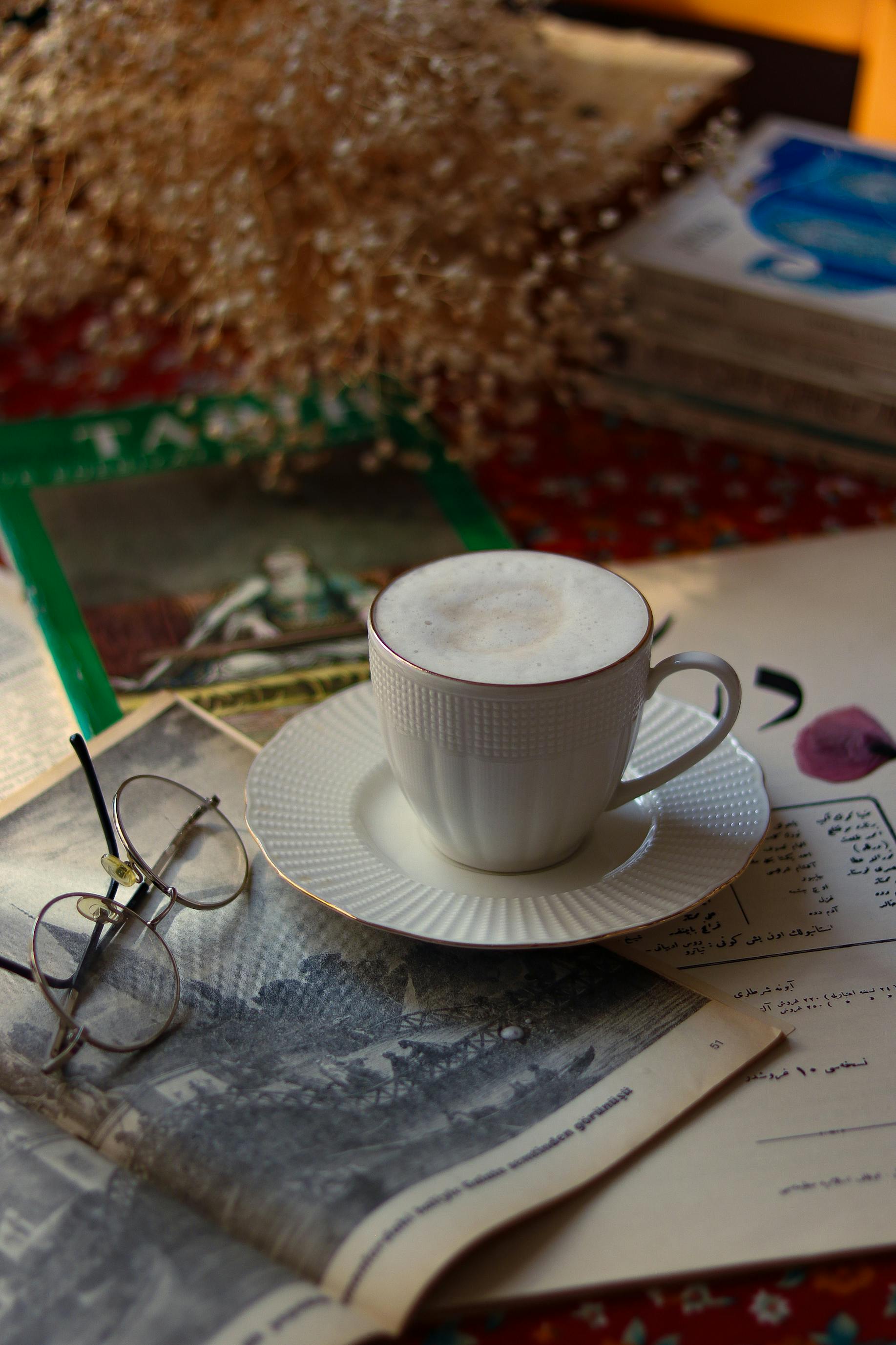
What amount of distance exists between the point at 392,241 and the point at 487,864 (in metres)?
0.46

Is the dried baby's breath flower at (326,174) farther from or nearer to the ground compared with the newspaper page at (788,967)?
farther from the ground

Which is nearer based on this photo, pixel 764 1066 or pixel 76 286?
pixel 764 1066

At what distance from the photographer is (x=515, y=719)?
1.47 ft

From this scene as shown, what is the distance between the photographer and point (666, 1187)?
404 millimetres

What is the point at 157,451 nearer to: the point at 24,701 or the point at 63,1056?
the point at 24,701

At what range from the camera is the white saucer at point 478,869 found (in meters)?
0.47

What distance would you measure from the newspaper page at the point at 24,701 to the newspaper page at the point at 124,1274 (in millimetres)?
237

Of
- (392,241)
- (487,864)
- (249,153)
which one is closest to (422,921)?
(487,864)

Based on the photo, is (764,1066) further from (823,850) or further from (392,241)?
(392,241)

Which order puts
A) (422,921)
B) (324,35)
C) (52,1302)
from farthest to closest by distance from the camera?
(324,35) < (422,921) < (52,1302)

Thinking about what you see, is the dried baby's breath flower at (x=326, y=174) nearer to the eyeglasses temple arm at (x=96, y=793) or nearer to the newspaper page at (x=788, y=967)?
the newspaper page at (x=788, y=967)

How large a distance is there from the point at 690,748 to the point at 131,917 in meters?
0.27

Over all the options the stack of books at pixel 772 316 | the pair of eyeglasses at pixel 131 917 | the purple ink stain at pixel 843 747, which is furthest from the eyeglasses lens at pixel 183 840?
the stack of books at pixel 772 316

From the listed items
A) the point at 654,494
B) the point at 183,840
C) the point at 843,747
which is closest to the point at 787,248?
the point at 654,494
